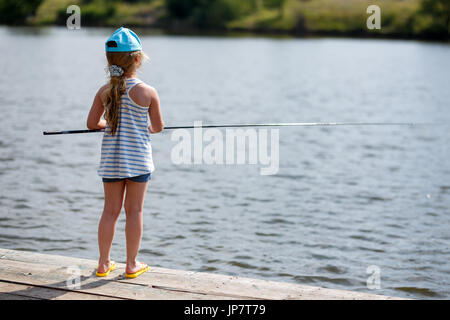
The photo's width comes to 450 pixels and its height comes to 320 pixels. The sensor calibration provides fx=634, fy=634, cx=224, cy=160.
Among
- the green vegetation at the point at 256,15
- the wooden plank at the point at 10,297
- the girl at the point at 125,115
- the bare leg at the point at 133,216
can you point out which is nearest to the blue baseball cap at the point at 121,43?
the girl at the point at 125,115

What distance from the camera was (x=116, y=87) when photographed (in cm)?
424

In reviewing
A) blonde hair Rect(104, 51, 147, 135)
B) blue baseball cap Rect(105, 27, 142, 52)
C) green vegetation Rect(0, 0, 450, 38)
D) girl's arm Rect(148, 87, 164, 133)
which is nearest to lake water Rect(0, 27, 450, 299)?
girl's arm Rect(148, 87, 164, 133)

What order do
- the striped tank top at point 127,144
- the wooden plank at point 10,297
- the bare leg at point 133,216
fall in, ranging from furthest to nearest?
1. the bare leg at point 133,216
2. the striped tank top at point 127,144
3. the wooden plank at point 10,297

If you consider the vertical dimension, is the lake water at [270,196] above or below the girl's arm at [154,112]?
below

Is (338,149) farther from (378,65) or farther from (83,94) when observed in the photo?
(378,65)

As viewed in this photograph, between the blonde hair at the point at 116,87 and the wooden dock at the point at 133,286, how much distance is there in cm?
106

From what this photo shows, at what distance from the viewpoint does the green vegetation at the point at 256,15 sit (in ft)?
259

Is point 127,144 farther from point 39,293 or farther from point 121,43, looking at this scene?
point 39,293

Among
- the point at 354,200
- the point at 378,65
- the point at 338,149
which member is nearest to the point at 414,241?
the point at 354,200

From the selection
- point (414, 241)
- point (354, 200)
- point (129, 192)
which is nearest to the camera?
point (129, 192)

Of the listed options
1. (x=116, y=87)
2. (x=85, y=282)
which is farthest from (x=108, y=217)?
(x=116, y=87)

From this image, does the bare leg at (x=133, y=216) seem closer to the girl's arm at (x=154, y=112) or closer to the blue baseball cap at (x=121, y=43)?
the girl's arm at (x=154, y=112)
